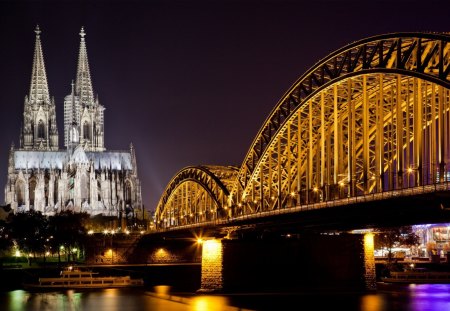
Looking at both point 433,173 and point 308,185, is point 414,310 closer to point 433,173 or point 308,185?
point 308,185

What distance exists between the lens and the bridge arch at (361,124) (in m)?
60.3

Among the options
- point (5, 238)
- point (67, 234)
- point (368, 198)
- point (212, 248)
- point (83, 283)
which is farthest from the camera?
point (67, 234)

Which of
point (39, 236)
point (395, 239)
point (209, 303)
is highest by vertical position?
point (39, 236)

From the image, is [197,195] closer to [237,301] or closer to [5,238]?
[5,238]

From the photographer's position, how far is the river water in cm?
7981

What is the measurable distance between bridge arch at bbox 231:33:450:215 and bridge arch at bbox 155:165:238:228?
11.2m

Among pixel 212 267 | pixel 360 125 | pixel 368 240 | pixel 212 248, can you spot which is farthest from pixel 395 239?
pixel 360 125

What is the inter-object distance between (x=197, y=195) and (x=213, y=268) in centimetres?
4902

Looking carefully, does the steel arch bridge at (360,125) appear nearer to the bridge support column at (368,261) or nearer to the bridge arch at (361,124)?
the bridge arch at (361,124)

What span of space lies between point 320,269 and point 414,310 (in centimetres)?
1743

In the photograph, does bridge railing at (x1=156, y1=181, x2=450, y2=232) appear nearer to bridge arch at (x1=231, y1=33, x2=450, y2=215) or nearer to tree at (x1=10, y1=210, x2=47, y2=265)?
bridge arch at (x1=231, y1=33, x2=450, y2=215)

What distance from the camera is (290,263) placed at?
94.0m

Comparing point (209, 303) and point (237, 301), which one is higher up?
point (237, 301)

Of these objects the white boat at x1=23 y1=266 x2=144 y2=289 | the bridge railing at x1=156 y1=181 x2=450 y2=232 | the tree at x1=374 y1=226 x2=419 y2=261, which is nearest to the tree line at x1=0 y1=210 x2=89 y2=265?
the tree at x1=374 y1=226 x2=419 y2=261
